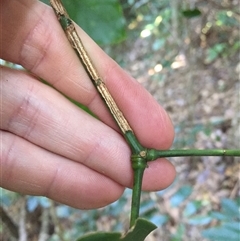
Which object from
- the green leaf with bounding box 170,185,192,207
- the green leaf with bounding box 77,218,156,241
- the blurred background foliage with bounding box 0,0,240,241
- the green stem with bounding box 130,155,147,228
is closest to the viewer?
the green leaf with bounding box 77,218,156,241

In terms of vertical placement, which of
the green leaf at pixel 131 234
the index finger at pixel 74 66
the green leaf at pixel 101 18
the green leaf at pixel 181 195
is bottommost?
the green leaf at pixel 181 195

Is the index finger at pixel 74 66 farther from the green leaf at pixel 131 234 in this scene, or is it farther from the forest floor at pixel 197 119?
the forest floor at pixel 197 119

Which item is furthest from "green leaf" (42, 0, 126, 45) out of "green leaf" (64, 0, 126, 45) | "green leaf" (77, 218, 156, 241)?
"green leaf" (77, 218, 156, 241)

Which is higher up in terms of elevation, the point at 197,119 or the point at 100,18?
the point at 100,18

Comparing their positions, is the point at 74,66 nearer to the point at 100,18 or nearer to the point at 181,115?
the point at 100,18

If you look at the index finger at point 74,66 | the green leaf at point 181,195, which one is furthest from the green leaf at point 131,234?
the green leaf at point 181,195

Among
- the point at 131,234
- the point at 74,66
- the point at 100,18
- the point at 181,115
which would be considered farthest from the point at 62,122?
the point at 181,115

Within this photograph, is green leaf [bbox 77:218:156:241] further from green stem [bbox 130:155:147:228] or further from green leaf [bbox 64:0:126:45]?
green leaf [bbox 64:0:126:45]
